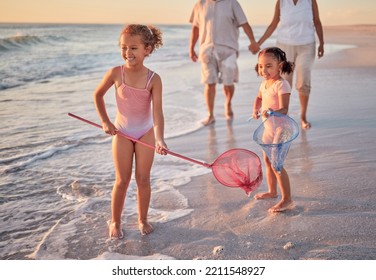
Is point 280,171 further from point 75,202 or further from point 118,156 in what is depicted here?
point 75,202

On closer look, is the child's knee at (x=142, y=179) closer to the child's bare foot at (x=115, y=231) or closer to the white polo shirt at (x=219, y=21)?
the child's bare foot at (x=115, y=231)

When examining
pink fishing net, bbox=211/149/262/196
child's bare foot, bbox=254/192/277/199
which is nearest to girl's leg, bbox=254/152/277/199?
child's bare foot, bbox=254/192/277/199

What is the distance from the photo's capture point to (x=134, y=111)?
2.98 meters

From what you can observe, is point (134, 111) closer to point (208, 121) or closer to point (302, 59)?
point (208, 121)

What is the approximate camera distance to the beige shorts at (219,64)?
6.01 metres

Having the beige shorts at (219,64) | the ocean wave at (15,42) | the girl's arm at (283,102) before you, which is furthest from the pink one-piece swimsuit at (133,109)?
the ocean wave at (15,42)

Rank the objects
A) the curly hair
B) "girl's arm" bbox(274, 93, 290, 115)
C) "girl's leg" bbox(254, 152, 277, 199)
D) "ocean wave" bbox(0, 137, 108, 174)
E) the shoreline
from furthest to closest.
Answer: "ocean wave" bbox(0, 137, 108, 174) < "girl's leg" bbox(254, 152, 277, 199) < "girl's arm" bbox(274, 93, 290, 115) < the curly hair < the shoreline

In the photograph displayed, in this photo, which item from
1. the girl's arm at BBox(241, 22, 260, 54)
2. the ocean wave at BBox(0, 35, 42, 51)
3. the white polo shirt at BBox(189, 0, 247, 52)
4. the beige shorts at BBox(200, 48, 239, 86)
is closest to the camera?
the girl's arm at BBox(241, 22, 260, 54)

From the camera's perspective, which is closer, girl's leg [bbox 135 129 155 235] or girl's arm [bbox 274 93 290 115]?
girl's leg [bbox 135 129 155 235]

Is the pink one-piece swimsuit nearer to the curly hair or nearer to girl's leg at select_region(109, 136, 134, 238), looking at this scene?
girl's leg at select_region(109, 136, 134, 238)

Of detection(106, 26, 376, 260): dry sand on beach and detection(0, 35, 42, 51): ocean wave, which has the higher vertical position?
detection(0, 35, 42, 51): ocean wave

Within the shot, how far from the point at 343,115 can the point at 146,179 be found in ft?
10.8

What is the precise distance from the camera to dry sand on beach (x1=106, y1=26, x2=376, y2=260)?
109 inches
